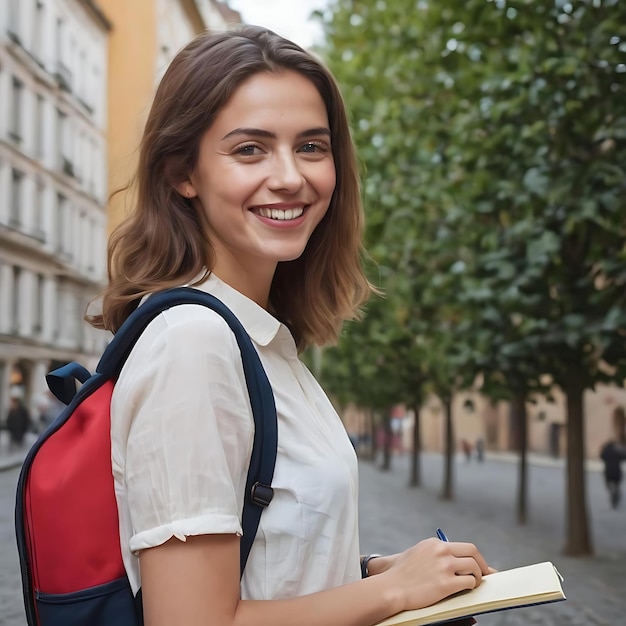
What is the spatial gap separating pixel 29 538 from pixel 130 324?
0.30 metres

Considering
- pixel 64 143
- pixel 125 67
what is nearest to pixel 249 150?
pixel 64 143

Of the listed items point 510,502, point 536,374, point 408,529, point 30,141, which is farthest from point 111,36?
point 510,502

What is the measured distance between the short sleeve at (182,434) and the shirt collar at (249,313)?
0.79 ft

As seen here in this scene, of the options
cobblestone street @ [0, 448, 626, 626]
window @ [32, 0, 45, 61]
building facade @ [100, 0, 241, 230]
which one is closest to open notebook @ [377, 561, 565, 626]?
cobblestone street @ [0, 448, 626, 626]

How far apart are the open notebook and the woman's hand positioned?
0.01 meters

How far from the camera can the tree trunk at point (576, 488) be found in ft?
38.0

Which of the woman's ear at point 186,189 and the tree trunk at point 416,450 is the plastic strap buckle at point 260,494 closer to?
the woman's ear at point 186,189

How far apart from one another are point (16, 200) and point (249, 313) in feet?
6.67

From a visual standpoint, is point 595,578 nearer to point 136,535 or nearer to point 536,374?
point 536,374

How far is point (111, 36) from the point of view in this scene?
418 cm

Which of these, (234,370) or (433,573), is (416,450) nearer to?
(433,573)

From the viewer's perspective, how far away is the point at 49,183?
12.2 feet

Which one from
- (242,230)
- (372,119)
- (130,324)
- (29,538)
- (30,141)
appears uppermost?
(372,119)

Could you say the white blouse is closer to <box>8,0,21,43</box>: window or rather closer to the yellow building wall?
<box>8,0,21,43</box>: window
